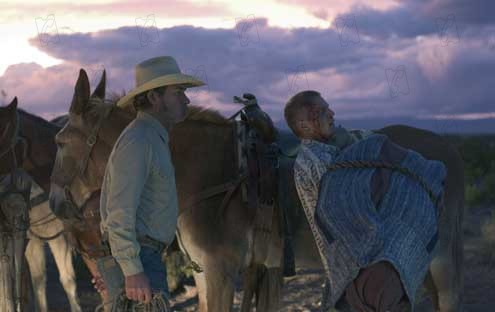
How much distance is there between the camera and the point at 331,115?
402 centimetres

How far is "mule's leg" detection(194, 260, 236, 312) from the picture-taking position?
5.57 meters

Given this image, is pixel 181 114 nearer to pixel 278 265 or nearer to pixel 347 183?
pixel 347 183

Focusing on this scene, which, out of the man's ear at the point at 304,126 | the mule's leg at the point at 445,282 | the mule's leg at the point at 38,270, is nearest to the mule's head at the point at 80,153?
the man's ear at the point at 304,126

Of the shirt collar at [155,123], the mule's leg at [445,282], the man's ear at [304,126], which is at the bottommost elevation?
the mule's leg at [445,282]

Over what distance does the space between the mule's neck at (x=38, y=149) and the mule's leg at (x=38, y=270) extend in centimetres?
88

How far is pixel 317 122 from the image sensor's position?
13.0 feet

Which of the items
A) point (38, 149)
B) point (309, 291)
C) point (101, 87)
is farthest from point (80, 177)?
point (309, 291)

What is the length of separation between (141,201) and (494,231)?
405 inches

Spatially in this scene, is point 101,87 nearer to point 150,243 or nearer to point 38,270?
point 150,243

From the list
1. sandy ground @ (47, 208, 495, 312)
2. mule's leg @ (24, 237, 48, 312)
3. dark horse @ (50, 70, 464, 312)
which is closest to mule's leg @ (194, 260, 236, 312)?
dark horse @ (50, 70, 464, 312)

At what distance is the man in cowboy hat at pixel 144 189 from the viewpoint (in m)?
3.46

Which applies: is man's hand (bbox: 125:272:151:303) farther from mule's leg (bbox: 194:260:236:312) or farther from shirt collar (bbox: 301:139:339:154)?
mule's leg (bbox: 194:260:236:312)

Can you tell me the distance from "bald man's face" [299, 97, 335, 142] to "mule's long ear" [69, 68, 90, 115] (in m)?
2.05

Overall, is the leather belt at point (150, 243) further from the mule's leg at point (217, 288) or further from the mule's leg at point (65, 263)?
the mule's leg at point (65, 263)
